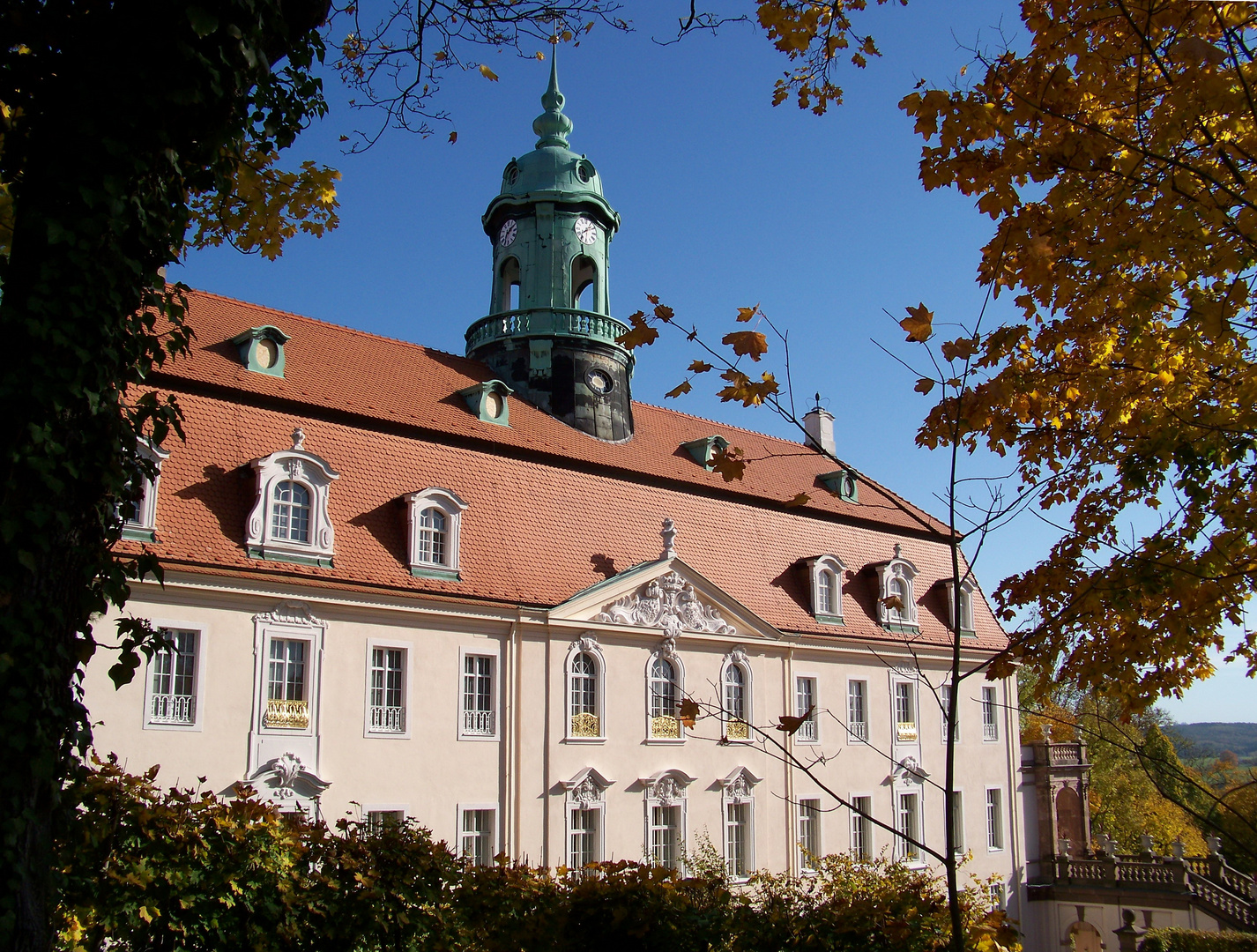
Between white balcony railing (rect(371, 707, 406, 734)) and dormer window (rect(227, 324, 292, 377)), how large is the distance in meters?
6.65

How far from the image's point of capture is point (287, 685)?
18469 millimetres

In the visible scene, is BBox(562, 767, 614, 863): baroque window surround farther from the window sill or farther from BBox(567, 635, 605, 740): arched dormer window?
the window sill

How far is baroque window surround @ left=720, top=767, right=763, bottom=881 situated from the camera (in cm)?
2422

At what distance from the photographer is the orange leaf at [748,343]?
569 cm

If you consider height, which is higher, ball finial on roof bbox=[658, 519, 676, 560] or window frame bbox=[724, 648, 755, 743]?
ball finial on roof bbox=[658, 519, 676, 560]

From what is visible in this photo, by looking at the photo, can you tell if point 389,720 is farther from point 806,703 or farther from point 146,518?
point 806,703

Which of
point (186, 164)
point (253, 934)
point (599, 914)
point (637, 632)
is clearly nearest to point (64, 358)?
point (186, 164)

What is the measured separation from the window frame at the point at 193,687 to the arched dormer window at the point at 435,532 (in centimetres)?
408

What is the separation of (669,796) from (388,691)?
695 centimetres

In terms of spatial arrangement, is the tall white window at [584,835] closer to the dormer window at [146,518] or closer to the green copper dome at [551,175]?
the dormer window at [146,518]

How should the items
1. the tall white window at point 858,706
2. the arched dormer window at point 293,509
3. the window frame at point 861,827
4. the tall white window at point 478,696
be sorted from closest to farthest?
the arched dormer window at point 293,509
the tall white window at point 478,696
the window frame at point 861,827
the tall white window at point 858,706

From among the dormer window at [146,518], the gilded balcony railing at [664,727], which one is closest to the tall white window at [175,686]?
the dormer window at [146,518]

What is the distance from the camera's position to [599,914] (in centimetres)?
1046

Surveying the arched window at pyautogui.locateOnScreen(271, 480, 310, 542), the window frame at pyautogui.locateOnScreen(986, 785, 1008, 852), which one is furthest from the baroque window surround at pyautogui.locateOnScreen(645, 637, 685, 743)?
the window frame at pyautogui.locateOnScreen(986, 785, 1008, 852)
